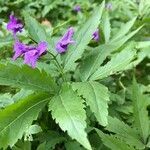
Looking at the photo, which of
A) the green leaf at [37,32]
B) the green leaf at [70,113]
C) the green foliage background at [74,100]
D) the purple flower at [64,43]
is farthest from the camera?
the green leaf at [37,32]

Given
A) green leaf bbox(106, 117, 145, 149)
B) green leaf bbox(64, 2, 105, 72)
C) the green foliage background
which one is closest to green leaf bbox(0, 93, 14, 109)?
the green foliage background

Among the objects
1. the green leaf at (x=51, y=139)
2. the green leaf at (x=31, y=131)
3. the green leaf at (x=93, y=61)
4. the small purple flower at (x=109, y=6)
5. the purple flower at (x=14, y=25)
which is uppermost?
the purple flower at (x=14, y=25)

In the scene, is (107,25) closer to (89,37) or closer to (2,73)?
(89,37)

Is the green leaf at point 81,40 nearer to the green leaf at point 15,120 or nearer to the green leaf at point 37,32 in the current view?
the green leaf at point 37,32

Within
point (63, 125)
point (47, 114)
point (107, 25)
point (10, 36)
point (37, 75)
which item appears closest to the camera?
point (63, 125)

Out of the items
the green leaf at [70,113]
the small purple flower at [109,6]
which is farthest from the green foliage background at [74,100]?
the small purple flower at [109,6]

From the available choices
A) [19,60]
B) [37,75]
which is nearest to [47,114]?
[19,60]
